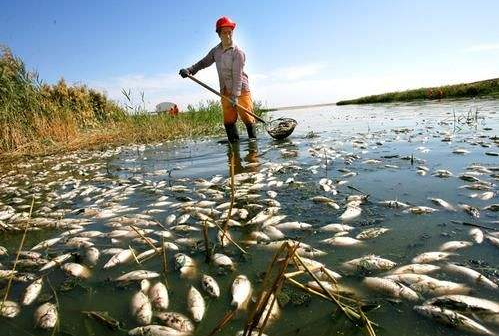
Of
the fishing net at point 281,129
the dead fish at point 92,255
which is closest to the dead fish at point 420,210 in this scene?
the dead fish at point 92,255

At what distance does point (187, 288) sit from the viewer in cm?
288

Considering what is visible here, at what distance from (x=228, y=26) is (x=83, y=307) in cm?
764

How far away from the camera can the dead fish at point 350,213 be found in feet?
13.3

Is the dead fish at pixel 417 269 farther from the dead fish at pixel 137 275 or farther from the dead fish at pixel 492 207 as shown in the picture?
the dead fish at pixel 137 275

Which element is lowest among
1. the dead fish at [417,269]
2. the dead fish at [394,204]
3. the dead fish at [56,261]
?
the dead fish at [417,269]

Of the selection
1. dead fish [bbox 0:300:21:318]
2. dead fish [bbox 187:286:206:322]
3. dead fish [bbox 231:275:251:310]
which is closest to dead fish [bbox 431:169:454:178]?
dead fish [bbox 231:275:251:310]

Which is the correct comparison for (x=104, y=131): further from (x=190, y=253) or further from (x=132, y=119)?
(x=190, y=253)

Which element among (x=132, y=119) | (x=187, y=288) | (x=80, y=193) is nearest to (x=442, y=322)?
(x=187, y=288)

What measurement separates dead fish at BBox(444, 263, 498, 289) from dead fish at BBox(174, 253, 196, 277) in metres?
1.88

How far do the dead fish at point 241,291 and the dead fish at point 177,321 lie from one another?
0.33 metres

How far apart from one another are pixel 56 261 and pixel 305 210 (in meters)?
2.50

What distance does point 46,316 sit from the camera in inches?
101

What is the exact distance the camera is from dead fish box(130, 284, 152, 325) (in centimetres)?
249

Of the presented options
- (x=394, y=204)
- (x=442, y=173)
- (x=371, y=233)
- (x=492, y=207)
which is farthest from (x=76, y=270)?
(x=442, y=173)
